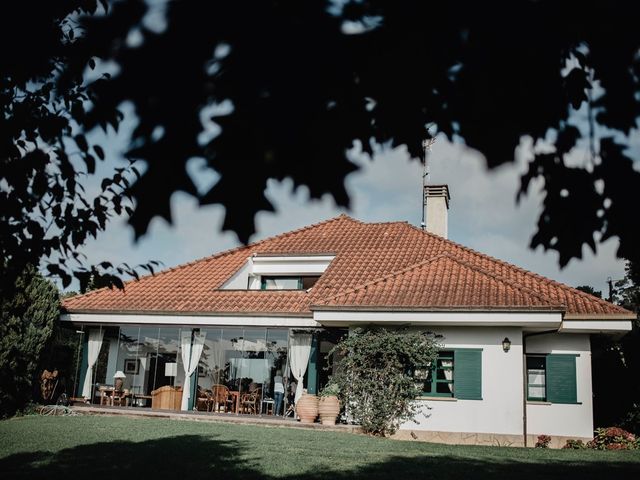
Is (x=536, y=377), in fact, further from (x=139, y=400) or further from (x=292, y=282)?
(x=139, y=400)

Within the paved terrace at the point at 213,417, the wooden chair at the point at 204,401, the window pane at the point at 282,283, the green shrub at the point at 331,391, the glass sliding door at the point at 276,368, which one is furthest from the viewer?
the window pane at the point at 282,283

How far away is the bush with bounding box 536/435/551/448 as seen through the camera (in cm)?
1518

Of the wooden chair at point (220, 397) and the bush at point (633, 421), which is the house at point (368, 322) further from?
the bush at point (633, 421)

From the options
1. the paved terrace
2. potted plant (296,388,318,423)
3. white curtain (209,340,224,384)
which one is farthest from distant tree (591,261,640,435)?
white curtain (209,340,224,384)

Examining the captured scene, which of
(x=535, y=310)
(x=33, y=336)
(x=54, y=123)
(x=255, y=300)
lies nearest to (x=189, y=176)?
(x=54, y=123)

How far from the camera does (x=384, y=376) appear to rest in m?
15.6

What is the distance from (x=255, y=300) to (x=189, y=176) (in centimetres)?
1639

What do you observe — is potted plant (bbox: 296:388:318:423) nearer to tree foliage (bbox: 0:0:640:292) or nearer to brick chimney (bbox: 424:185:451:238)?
brick chimney (bbox: 424:185:451:238)

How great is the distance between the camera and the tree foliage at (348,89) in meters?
2.63

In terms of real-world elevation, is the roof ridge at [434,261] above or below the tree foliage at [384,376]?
above

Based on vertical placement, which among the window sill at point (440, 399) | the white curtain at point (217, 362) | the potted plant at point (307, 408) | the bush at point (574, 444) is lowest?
the bush at point (574, 444)

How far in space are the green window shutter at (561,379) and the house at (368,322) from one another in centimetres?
3

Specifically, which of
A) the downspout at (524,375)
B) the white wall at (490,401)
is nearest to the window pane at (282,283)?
the white wall at (490,401)

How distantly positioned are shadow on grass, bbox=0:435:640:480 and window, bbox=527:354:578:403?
4.90 meters
